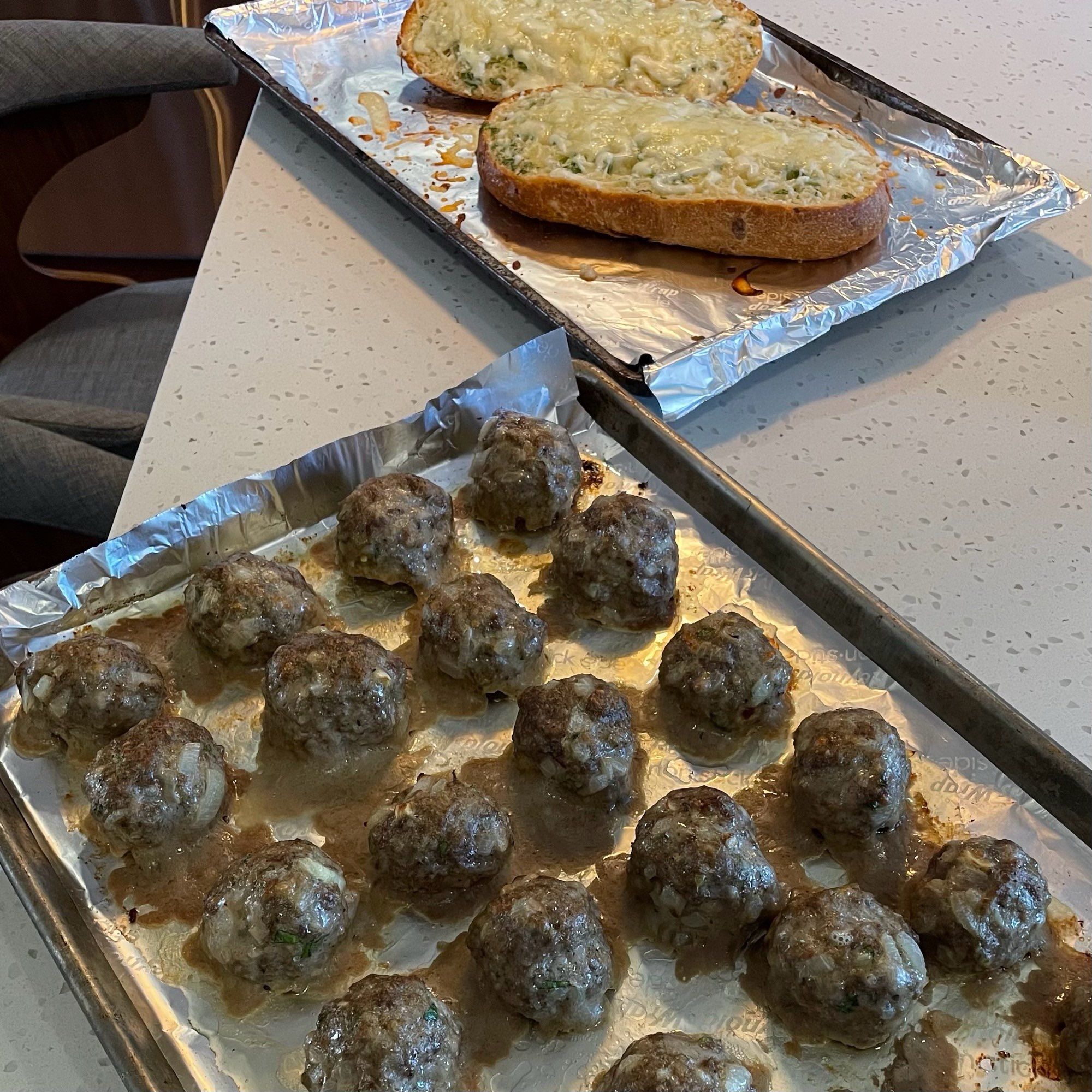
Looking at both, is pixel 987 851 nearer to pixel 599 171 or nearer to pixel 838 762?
pixel 838 762

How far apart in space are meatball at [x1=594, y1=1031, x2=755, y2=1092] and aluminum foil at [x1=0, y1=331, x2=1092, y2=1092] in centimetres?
7

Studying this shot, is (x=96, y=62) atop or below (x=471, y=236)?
atop

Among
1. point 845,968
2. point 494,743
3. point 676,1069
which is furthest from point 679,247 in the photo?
point 676,1069

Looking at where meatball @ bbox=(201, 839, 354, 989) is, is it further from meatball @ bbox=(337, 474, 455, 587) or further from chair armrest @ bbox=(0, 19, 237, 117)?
chair armrest @ bbox=(0, 19, 237, 117)

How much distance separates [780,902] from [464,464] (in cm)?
91

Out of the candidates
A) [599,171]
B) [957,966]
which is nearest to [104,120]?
[599,171]

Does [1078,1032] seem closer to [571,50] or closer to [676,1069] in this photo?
[676,1069]

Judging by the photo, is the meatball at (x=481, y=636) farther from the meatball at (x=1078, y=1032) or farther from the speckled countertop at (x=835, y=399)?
the meatball at (x=1078, y=1032)

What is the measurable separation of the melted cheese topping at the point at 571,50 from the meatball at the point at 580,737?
1703 millimetres

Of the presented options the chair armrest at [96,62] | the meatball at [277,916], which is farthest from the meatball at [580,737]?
the chair armrest at [96,62]

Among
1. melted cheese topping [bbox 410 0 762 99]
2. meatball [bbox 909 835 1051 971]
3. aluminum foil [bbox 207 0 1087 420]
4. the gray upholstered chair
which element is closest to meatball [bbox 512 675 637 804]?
meatball [bbox 909 835 1051 971]

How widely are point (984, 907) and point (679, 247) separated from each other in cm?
144

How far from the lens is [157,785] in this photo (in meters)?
1.37

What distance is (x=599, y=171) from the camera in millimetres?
2250
